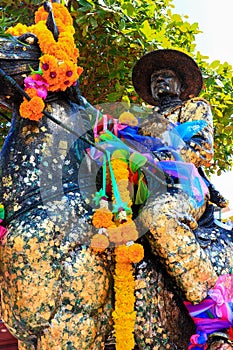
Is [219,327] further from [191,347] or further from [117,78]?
[117,78]

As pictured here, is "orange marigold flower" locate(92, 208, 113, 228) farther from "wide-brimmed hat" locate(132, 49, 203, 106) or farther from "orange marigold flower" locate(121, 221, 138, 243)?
"wide-brimmed hat" locate(132, 49, 203, 106)

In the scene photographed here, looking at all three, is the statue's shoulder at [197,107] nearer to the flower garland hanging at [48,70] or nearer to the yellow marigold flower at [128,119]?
the yellow marigold flower at [128,119]

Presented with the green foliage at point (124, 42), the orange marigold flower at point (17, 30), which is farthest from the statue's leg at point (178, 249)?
the green foliage at point (124, 42)

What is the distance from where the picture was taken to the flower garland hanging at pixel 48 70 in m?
2.42

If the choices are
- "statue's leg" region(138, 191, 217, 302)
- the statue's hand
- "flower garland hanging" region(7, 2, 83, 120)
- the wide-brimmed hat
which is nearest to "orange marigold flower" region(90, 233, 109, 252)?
"statue's leg" region(138, 191, 217, 302)

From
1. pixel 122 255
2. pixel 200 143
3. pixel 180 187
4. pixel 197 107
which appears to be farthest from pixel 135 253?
pixel 197 107

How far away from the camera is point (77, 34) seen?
5039mm

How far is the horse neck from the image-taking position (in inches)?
93.0

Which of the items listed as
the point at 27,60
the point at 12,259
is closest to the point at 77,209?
the point at 12,259

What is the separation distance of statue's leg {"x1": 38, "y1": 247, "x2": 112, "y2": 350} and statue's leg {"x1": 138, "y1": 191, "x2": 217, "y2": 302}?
331 millimetres

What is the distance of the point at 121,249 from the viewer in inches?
93.3

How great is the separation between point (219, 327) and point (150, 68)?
78.8 inches

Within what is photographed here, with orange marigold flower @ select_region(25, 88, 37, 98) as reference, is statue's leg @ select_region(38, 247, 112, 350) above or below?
below

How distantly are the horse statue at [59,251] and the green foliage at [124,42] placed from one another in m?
1.93
